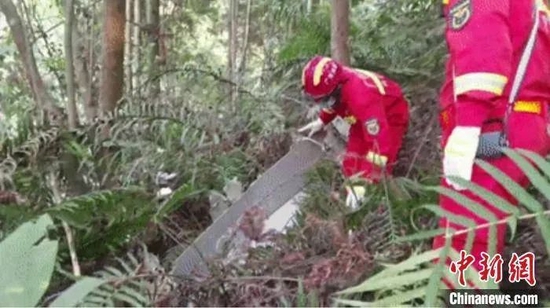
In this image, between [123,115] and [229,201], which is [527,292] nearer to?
[229,201]

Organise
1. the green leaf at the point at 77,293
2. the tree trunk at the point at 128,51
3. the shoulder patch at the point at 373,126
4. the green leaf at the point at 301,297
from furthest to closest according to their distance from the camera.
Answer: the tree trunk at the point at 128,51
the shoulder patch at the point at 373,126
the green leaf at the point at 301,297
the green leaf at the point at 77,293

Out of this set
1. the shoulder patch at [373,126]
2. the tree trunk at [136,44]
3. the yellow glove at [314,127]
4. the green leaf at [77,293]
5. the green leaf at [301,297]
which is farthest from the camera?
the tree trunk at [136,44]

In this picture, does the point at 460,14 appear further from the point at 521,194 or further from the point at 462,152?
the point at 521,194

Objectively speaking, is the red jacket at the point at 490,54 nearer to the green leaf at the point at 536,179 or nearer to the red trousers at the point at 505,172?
the red trousers at the point at 505,172

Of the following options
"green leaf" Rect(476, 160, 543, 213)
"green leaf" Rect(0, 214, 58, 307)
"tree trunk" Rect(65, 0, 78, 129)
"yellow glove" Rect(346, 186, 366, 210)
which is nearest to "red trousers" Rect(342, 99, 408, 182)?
"yellow glove" Rect(346, 186, 366, 210)

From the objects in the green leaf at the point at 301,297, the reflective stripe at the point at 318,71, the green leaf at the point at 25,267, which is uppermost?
the reflective stripe at the point at 318,71

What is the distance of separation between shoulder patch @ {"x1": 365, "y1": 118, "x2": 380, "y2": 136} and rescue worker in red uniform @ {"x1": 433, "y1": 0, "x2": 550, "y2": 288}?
1.37 meters

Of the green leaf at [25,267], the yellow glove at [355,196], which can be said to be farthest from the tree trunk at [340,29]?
the green leaf at [25,267]

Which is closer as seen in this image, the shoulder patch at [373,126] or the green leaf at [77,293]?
the green leaf at [77,293]

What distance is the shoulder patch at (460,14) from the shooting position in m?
2.74

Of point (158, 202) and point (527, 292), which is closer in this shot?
point (527, 292)

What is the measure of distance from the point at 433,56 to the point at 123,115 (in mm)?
2420

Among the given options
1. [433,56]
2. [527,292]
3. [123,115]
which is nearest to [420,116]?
[433,56]

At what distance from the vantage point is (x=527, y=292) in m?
2.53
